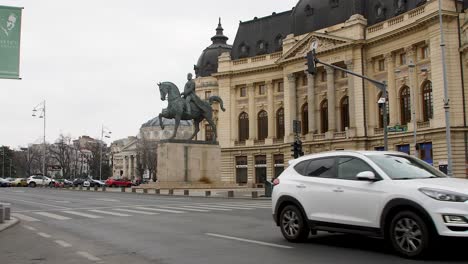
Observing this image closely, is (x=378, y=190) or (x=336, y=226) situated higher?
(x=378, y=190)

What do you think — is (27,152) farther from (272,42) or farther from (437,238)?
(437,238)

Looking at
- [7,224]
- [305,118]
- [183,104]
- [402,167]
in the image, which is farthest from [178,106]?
[402,167]

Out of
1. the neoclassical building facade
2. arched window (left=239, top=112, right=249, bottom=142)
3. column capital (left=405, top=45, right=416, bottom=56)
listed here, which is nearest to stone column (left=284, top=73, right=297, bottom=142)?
the neoclassical building facade

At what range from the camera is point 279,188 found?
428 inches

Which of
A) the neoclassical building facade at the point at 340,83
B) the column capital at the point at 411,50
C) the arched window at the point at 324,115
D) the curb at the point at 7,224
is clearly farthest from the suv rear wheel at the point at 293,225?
the arched window at the point at 324,115

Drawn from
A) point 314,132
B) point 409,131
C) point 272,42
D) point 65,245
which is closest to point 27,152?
point 272,42

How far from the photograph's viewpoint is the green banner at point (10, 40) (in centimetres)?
1388

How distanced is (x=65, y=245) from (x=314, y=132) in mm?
61263

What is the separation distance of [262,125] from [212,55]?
20006 millimetres

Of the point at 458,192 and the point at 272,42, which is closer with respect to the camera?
the point at 458,192

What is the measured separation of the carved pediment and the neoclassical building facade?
133 millimetres

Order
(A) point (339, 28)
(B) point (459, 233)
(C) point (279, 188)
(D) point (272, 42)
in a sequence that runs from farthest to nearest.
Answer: (D) point (272, 42) → (A) point (339, 28) → (C) point (279, 188) → (B) point (459, 233)

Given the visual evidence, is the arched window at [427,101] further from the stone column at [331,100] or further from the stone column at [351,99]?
the stone column at [331,100]

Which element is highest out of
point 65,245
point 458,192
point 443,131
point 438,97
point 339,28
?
point 339,28
